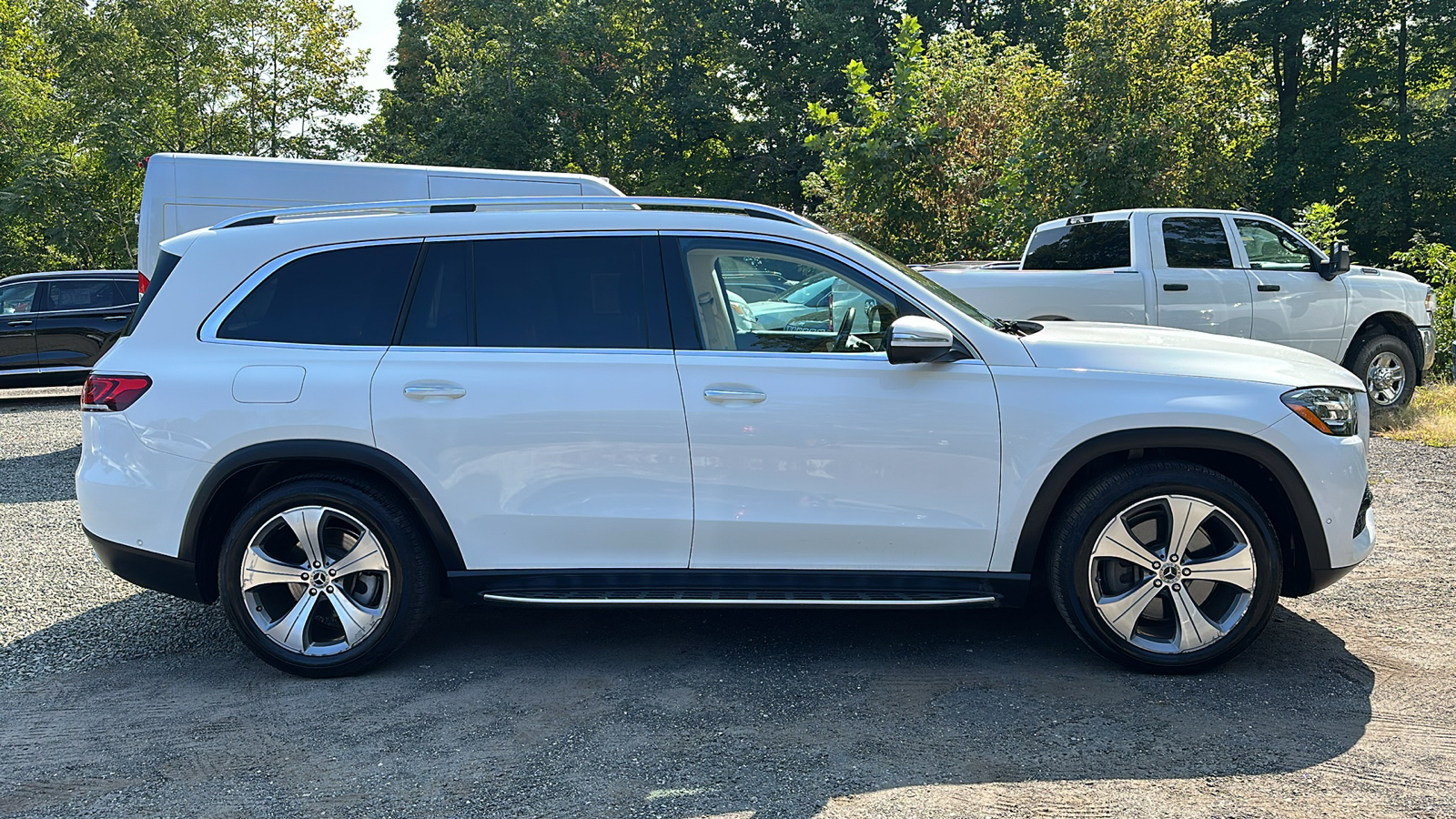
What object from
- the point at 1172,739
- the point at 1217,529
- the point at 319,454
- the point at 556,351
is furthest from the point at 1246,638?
the point at 319,454

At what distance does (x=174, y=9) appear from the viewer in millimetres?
27375

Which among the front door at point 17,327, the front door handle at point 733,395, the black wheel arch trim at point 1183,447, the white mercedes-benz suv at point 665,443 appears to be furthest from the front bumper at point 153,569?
the front door at point 17,327

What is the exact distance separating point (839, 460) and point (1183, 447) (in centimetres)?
130

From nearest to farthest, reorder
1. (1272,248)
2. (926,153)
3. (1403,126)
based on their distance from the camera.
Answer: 1. (1272,248)
2. (926,153)
3. (1403,126)

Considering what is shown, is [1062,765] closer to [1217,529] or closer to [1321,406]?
[1217,529]

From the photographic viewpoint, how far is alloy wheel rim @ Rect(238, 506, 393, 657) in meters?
4.22

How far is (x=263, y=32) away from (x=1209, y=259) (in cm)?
2641

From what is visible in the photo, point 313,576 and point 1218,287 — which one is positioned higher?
point 1218,287

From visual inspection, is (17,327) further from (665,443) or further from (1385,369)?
(1385,369)

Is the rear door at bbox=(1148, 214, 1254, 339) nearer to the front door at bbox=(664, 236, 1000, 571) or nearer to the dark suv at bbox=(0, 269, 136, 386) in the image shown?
the front door at bbox=(664, 236, 1000, 571)

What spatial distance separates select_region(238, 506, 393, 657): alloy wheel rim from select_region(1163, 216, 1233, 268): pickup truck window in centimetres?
810

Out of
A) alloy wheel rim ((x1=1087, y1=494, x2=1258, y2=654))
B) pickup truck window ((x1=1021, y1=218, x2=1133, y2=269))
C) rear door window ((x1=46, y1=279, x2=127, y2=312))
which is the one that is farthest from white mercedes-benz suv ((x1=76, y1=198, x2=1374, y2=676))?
rear door window ((x1=46, y1=279, x2=127, y2=312))

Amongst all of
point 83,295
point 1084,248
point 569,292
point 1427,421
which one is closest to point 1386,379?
point 1427,421

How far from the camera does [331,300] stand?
14.2 ft
